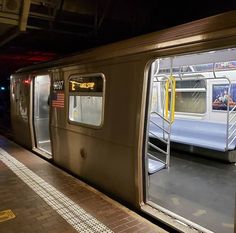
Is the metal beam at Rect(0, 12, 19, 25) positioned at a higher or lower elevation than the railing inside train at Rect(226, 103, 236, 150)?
higher

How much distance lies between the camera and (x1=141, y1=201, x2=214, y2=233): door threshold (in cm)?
319

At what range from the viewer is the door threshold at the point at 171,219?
3.19 metres

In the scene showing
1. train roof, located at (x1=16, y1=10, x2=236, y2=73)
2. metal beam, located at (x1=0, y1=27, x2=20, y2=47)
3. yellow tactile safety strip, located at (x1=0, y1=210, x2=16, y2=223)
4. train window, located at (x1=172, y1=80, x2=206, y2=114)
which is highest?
metal beam, located at (x1=0, y1=27, x2=20, y2=47)

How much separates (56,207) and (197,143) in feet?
12.2

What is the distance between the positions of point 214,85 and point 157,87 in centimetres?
176

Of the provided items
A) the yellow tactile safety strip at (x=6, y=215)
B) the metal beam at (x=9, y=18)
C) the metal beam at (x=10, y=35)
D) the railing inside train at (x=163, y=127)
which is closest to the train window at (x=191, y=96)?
the railing inside train at (x=163, y=127)

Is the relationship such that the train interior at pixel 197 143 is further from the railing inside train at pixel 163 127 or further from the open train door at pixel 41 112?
the open train door at pixel 41 112

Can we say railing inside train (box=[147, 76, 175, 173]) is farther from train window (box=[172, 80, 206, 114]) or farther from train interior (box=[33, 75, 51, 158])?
train interior (box=[33, 75, 51, 158])

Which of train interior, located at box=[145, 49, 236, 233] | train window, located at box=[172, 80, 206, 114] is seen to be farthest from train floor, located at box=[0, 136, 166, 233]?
train window, located at box=[172, 80, 206, 114]

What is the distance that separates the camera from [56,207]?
12.8ft

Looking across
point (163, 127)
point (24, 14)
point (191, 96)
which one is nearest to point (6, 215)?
point (24, 14)

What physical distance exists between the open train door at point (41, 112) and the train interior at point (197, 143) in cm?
298

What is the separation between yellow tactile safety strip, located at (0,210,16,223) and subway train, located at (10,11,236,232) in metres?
1.40

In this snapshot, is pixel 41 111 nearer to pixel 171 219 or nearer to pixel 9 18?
pixel 9 18
